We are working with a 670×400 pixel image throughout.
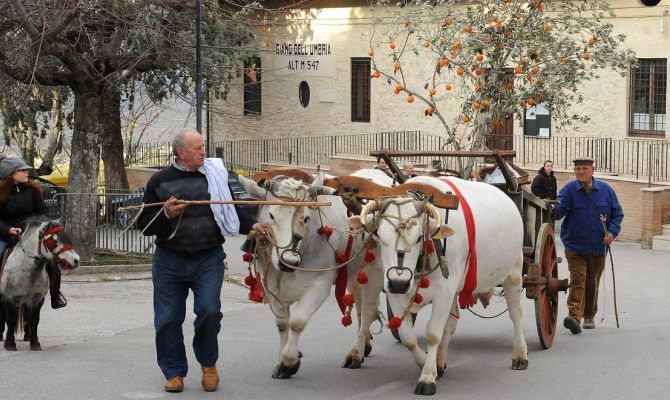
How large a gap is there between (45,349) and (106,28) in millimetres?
11093

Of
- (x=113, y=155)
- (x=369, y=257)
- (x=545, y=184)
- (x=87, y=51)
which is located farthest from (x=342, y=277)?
(x=113, y=155)

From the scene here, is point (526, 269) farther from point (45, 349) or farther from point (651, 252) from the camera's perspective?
point (651, 252)

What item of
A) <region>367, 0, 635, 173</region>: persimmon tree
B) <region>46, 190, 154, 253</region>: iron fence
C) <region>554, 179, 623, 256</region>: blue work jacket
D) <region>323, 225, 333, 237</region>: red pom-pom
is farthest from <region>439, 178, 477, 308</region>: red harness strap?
<region>367, 0, 635, 173</region>: persimmon tree

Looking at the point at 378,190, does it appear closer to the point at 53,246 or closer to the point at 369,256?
the point at 369,256

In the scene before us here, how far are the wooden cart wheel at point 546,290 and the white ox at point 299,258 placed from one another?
83.2 inches

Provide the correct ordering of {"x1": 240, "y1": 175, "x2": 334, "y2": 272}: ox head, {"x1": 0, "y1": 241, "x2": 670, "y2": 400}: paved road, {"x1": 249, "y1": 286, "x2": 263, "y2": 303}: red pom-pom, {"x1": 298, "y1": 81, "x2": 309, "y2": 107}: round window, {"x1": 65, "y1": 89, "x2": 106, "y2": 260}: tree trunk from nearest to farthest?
{"x1": 240, "y1": 175, "x2": 334, "y2": 272}: ox head, {"x1": 0, "y1": 241, "x2": 670, "y2": 400}: paved road, {"x1": 249, "y1": 286, "x2": 263, "y2": 303}: red pom-pom, {"x1": 65, "y1": 89, "x2": 106, "y2": 260}: tree trunk, {"x1": 298, "y1": 81, "x2": 309, "y2": 107}: round window

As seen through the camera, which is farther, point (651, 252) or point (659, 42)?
point (659, 42)

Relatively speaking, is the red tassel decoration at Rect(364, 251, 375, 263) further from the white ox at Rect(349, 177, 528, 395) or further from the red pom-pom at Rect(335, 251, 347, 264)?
the white ox at Rect(349, 177, 528, 395)

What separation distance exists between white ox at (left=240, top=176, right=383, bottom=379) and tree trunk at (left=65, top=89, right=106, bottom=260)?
10.6 metres

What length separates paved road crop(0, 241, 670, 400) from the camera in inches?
420

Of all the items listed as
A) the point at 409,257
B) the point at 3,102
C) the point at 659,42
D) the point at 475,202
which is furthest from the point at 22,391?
the point at 659,42

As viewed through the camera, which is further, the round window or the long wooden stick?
the round window

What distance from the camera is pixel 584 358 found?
1244 centimetres

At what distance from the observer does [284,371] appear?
11.0 m
